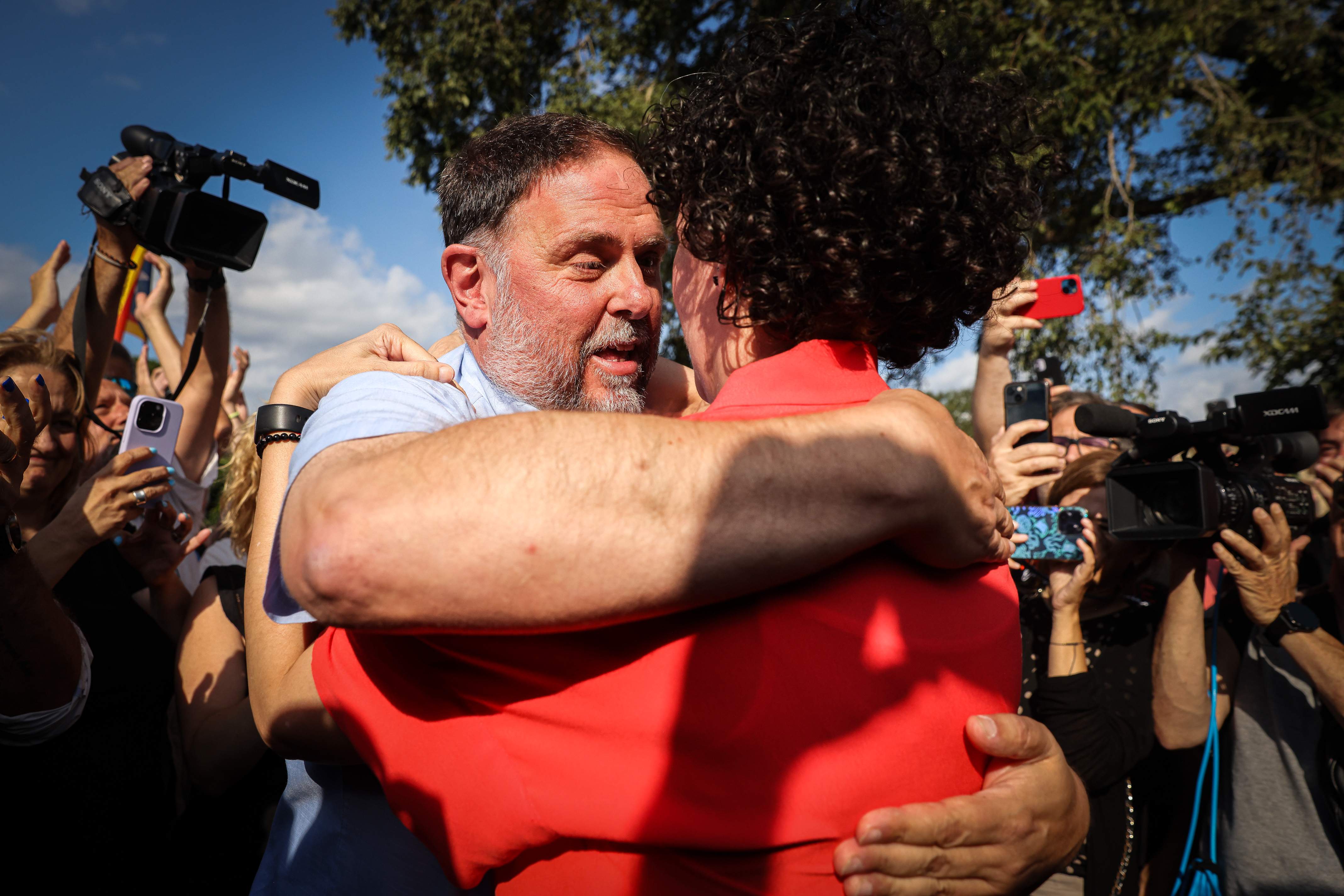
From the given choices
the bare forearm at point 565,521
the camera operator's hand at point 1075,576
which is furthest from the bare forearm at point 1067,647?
the bare forearm at point 565,521

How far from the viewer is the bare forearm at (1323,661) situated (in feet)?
8.86

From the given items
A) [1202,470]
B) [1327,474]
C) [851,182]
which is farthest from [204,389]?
[1327,474]

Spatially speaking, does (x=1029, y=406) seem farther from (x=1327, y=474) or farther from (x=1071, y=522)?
(x=1327, y=474)

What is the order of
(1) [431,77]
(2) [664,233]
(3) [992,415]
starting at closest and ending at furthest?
1. (2) [664,233]
2. (3) [992,415]
3. (1) [431,77]

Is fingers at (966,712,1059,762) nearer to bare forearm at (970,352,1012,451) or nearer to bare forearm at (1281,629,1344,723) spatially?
bare forearm at (1281,629,1344,723)

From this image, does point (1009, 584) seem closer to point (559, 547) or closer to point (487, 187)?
point (559, 547)

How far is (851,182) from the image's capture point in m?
1.14

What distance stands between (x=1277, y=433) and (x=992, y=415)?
1257 mm

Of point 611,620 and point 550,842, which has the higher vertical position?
point 611,620

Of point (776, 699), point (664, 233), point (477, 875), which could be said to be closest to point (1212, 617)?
point (664, 233)

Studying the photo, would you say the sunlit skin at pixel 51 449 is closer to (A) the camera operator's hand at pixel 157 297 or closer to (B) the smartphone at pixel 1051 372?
(A) the camera operator's hand at pixel 157 297

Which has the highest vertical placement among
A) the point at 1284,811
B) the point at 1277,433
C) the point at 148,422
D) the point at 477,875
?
the point at 148,422

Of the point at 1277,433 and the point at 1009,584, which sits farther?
the point at 1277,433

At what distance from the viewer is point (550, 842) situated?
3.46 ft
